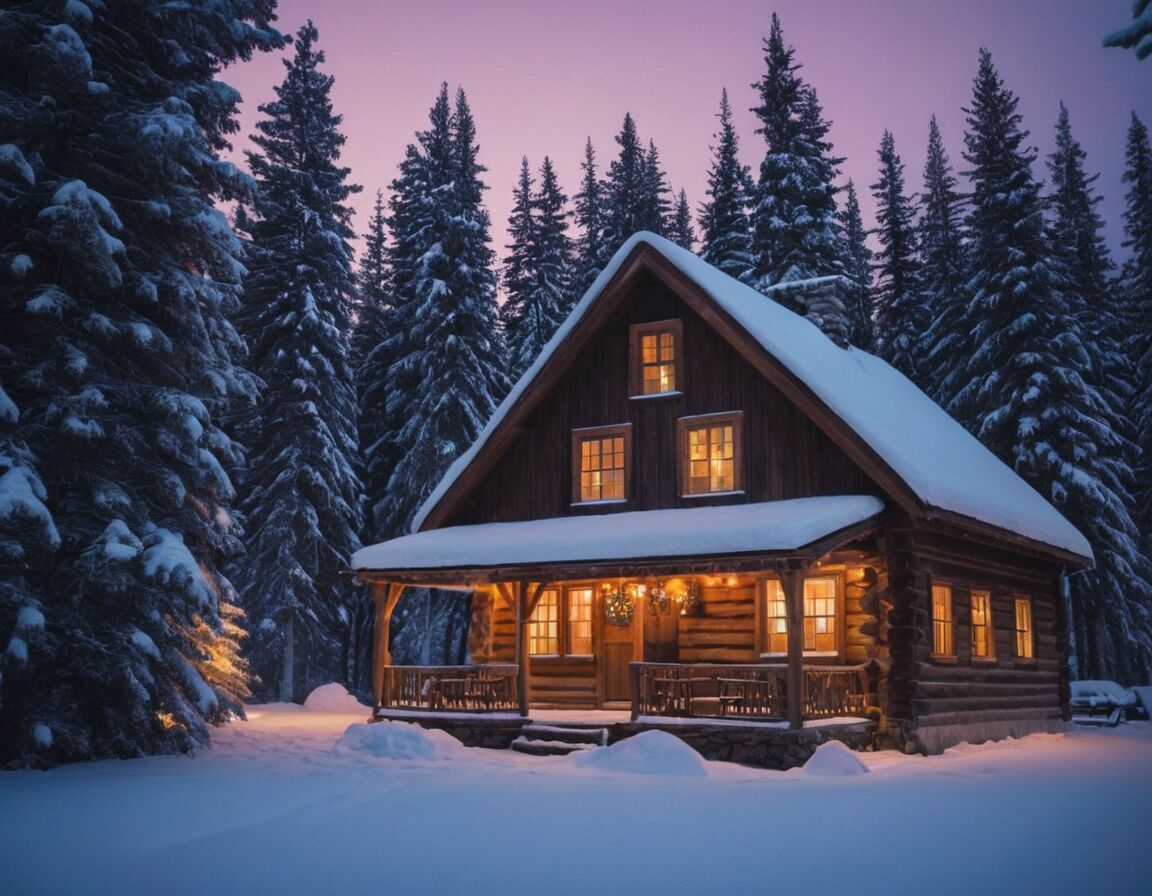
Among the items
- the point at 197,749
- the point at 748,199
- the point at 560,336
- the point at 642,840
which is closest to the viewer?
the point at 642,840

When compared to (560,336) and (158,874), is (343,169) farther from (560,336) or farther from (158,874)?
(158,874)

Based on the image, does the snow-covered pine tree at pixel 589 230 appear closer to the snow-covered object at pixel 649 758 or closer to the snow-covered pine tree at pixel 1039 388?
the snow-covered pine tree at pixel 1039 388

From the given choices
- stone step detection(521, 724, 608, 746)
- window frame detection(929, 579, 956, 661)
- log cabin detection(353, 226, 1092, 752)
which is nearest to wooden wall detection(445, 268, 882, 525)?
log cabin detection(353, 226, 1092, 752)

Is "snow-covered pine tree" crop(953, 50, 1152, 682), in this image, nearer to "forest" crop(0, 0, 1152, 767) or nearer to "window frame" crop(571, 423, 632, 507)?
"forest" crop(0, 0, 1152, 767)

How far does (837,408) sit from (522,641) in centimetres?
688

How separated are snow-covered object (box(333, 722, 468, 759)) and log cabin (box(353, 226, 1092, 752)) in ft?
6.69

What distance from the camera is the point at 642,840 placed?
9.62m

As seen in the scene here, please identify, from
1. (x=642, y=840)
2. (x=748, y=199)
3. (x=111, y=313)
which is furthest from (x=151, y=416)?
(x=748, y=199)

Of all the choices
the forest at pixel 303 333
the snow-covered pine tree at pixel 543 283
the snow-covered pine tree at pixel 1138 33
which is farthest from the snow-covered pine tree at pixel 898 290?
the snow-covered pine tree at pixel 1138 33

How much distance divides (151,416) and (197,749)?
5.36 m

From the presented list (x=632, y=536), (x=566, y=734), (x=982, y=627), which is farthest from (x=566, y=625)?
(x=982, y=627)

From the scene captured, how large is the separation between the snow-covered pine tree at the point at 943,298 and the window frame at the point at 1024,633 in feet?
41.6

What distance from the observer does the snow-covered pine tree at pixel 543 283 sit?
136 ft

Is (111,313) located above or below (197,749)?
above
